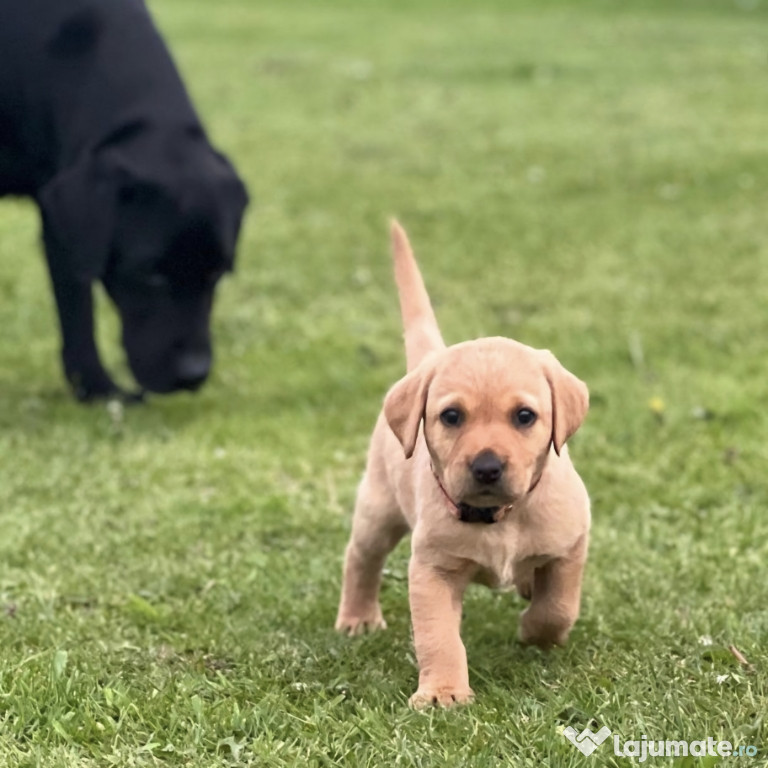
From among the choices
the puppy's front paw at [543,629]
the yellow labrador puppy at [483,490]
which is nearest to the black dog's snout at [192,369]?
the yellow labrador puppy at [483,490]

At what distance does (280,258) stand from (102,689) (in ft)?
18.3

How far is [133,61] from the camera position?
528 centimetres

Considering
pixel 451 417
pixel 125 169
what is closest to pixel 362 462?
pixel 125 169

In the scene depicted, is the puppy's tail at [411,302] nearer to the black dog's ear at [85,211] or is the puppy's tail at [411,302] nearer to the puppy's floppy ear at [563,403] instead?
the puppy's floppy ear at [563,403]

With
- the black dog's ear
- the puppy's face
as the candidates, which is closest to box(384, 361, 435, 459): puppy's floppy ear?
the puppy's face

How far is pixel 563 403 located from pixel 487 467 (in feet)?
0.89

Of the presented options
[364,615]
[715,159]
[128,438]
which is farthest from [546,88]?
[364,615]

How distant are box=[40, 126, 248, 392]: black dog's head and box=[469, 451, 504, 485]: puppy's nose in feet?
8.95

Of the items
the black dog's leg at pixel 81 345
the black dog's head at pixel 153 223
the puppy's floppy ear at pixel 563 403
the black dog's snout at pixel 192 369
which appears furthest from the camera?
the black dog's leg at pixel 81 345

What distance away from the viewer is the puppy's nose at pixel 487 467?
2.55 metres

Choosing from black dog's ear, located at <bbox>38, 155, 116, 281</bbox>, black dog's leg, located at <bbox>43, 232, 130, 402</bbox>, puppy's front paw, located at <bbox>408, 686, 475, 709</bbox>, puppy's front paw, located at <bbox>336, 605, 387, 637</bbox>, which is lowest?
black dog's leg, located at <bbox>43, 232, 130, 402</bbox>

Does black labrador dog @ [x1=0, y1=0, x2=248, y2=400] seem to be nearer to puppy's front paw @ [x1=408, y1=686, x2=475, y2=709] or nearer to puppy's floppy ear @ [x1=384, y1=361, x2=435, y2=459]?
puppy's floppy ear @ [x1=384, y1=361, x2=435, y2=459]

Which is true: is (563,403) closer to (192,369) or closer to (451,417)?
(451,417)

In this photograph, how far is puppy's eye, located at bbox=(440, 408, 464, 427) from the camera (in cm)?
265
